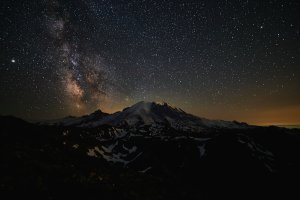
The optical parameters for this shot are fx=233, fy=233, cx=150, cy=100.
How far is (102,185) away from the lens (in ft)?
157

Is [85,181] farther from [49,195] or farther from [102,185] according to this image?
[49,195]

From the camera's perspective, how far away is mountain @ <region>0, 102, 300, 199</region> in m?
43.4

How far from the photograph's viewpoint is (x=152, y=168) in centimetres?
8256

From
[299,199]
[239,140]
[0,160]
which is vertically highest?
[239,140]

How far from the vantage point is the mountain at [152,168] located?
43.4 metres

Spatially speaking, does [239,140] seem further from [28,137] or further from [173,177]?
[28,137]

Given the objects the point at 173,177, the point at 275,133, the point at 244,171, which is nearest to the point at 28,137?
the point at 173,177

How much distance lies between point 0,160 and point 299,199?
70871 millimetres

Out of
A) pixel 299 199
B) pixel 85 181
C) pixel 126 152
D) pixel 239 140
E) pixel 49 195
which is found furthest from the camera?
pixel 126 152

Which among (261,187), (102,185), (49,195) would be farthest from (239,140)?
(49,195)

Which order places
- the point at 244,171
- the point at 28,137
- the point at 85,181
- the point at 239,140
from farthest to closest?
the point at 239,140 < the point at 28,137 < the point at 244,171 < the point at 85,181

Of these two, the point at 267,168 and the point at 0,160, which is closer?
the point at 0,160

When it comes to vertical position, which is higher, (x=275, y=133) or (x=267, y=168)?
(x=275, y=133)

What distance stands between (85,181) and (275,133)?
316 feet
